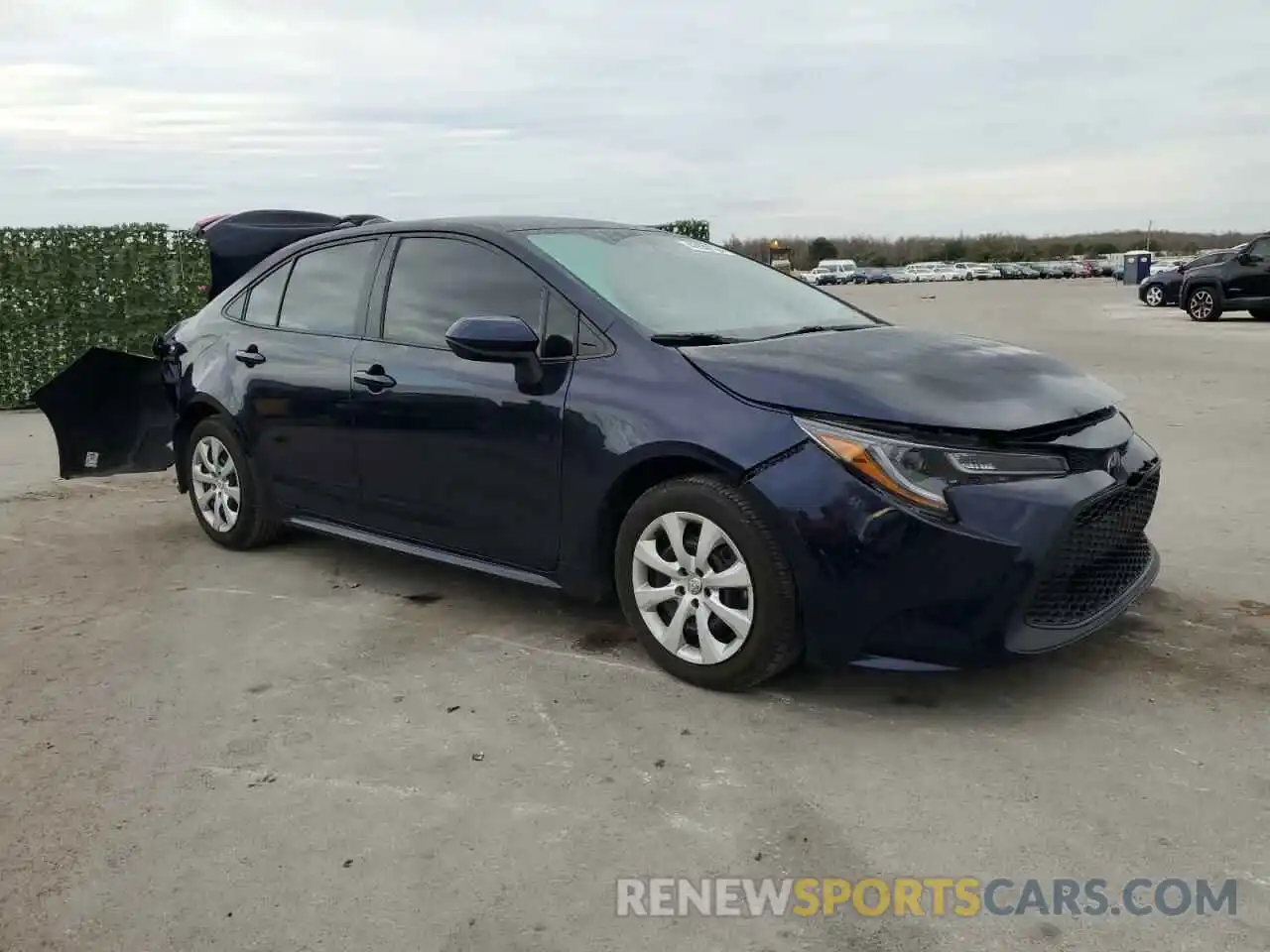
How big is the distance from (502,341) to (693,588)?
1108 mm

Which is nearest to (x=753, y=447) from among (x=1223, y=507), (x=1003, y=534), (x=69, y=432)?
(x=1003, y=534)

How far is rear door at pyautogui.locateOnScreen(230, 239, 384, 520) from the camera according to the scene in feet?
16.0

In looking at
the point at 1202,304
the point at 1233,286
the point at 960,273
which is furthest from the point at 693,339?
the point at 960,273

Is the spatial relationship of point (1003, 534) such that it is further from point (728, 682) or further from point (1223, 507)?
point (1223, 507)

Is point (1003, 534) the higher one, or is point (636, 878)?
point (1003, 534)

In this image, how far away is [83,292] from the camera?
38.0ft

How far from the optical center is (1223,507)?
245 inches

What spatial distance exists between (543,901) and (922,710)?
1.57m

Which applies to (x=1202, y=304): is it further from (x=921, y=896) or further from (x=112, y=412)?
(x=921, y=896)

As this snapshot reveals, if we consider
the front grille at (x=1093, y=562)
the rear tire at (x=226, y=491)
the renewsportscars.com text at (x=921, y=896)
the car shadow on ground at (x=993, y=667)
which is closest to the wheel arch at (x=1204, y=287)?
the car shadow on ground at (x=993, y=667)

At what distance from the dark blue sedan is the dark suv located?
64.0 ft

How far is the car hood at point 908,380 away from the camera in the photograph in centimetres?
345

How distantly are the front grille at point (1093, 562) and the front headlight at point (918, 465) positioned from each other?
28 cm

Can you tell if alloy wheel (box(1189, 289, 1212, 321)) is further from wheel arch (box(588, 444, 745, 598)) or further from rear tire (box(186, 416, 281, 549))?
wheel arch (box(588, 444, 745, 598))
